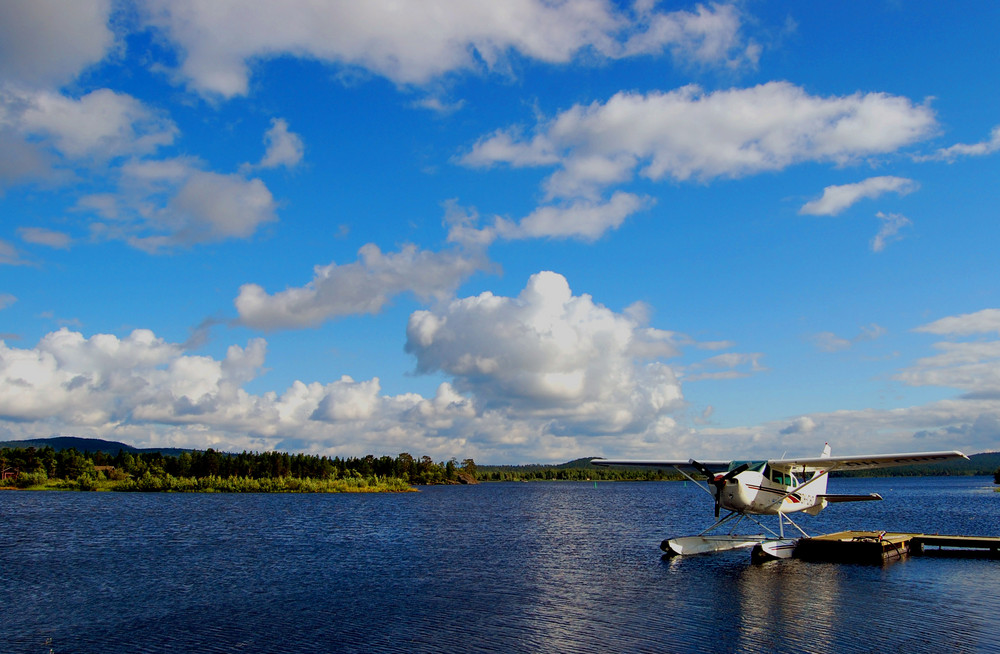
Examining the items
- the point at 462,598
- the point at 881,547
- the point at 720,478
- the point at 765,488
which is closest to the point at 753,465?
the point at 765,488

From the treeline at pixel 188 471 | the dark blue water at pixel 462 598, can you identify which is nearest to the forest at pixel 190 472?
the treeline at pixel 188 471

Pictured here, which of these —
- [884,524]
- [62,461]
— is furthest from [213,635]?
[62,461]

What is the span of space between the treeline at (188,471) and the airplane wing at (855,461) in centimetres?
6964

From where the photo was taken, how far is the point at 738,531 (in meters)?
38.5

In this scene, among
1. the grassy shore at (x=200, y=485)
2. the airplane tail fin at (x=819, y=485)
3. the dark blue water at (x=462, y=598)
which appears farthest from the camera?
the grassy shore at (x=200, y=485)

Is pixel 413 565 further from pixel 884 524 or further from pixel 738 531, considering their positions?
pixel 884 524


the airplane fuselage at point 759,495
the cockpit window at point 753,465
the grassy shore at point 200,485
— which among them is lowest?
the grassy shore at point 200,485

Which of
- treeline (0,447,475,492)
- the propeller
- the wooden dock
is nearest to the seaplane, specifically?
→ the propeller

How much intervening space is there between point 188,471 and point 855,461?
4189 inches

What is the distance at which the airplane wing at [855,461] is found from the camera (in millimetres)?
21766

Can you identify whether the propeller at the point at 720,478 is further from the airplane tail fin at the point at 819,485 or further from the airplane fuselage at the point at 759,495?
the airplane tail fin at the point at 819,485

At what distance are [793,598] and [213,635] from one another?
14.9 meters

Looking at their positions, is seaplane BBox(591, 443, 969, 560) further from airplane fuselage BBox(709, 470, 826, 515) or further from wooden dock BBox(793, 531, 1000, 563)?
wooden dock BBox(793, 531, 1000, 563)

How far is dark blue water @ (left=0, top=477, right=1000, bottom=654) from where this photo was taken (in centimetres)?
1402
